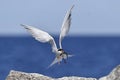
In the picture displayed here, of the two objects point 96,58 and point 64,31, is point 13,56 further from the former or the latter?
point 64,31

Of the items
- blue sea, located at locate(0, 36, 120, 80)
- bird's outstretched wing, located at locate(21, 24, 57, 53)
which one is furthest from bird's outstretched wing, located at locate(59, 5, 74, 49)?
blue sea, located at locate(0, 36, 120, 80)

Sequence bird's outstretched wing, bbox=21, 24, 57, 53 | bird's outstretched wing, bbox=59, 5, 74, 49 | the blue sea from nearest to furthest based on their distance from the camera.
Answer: bird's outstretched wing, bbox=21, 24, 57, 53
bird's outstretched wing, bbox=59, 5, 74, 49
the blue sea

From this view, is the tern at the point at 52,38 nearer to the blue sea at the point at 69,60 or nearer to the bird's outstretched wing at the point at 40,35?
the bird's outstretched wing at the point at 40,35

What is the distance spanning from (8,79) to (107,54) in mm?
38822

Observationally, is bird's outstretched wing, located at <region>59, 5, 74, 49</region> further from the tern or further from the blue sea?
the blue sea

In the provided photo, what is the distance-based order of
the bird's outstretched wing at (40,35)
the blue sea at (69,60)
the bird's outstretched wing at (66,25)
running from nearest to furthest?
1. the bird's outstretched wing at (40,35)
2. the bird's outstretched wing at (66,25)
3. the blue sea at (69,60)

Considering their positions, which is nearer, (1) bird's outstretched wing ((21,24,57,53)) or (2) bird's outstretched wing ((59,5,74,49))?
(1) bird's outstretched wing ((21,24,57,53))

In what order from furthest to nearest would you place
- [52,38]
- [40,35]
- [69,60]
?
[69,60] → [52,38] → [40,35]

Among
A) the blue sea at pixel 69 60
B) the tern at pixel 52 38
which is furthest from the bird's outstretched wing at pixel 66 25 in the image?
the blue sea at pixel 69 60

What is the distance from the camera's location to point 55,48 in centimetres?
1619

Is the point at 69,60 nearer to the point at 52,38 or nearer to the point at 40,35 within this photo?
the point at 52,38

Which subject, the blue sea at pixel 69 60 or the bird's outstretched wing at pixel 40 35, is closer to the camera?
the bird's outstretched wing at pixel 40 35

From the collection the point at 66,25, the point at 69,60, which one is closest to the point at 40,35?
the point at 66,25

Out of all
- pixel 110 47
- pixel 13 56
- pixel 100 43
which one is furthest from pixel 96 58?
pixel 100 43
